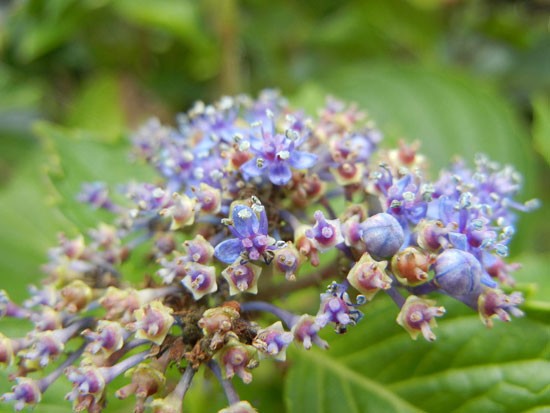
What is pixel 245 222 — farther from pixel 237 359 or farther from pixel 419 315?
pixel 419 315

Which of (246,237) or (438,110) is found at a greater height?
(438,110)

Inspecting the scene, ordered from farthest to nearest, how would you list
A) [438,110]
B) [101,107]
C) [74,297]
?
1. [101,107]
2. [438,110]
3. [74,297]

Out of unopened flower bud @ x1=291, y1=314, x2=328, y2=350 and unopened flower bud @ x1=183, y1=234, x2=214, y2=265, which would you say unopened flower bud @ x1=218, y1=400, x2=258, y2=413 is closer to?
unopened flower bud @ x1=291, y1=314, x2=328, y2=350

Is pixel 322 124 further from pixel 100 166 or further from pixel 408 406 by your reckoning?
pixel 100 166

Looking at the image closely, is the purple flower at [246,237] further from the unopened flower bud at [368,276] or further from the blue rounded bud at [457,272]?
the blue rounded bud at [457,272]

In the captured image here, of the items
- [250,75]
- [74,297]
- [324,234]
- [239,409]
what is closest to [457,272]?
[324,234]
